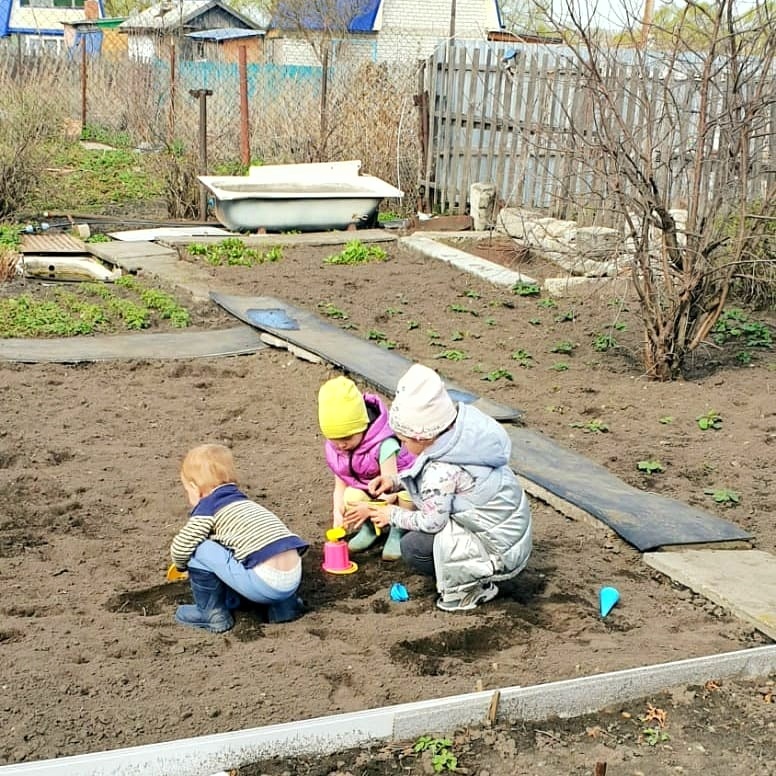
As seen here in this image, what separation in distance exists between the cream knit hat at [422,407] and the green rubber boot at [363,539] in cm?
91

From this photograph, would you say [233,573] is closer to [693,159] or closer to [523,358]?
[523,358]

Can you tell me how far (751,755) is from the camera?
10.2 ft

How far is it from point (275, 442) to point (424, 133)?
30.0ft

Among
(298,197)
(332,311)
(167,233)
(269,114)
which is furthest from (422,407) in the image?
(269,114)

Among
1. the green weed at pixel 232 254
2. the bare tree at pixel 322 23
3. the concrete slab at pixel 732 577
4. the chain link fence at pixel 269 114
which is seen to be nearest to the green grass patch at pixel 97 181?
the chain link fence at pixel 269 114

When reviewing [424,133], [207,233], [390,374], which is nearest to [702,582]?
[390,374]

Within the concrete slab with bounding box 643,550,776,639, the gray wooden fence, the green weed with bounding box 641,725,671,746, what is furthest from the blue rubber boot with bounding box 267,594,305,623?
the gray wooden fence

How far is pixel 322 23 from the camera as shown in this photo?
24.3m

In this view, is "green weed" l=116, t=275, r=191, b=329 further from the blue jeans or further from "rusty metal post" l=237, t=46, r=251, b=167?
Result: "rusty metal post" l=237, t=46, r=251, b=167

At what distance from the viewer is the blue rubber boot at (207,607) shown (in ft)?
12.4

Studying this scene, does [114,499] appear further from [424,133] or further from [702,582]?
[424,133]

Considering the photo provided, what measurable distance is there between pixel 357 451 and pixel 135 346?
3709 mm

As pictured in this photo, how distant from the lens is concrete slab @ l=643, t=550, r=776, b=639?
13.3 ft

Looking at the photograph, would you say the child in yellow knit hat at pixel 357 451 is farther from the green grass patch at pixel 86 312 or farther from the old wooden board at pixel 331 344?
the green grass patch at pixel 86 312
